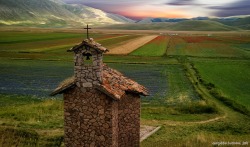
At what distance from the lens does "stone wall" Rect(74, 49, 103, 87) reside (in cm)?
1761

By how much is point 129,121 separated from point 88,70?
467 cm

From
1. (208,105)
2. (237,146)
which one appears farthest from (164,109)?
(237,146)

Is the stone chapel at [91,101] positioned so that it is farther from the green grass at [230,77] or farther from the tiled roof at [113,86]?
the green grass at [230,77]

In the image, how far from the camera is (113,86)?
730 inches

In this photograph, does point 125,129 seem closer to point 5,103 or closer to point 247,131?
point 247,131

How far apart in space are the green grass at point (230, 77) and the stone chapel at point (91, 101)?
20.2 m

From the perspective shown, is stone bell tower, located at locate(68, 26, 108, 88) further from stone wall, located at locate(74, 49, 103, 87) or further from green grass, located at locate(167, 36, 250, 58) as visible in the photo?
green grass, located at locate(167, 36, 250, 58)

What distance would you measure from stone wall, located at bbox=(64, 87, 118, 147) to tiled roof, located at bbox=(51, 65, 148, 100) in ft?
1.38

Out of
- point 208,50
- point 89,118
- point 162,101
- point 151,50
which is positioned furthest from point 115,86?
point 208,50

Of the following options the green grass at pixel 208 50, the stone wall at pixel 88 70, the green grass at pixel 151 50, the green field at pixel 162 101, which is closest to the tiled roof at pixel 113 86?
the stone wall at pixel 88 70

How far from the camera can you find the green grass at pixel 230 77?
39000 mm

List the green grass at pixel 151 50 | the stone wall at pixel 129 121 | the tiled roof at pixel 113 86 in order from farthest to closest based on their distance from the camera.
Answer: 1. the green grass at pixel 151 50
2. the stone wall at pixel 129 121
3. the tiled roof at pixel 113 86

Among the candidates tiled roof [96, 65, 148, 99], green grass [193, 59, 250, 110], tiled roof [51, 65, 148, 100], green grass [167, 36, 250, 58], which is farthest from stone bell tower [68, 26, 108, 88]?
green grass [167, 36, 250, 58]

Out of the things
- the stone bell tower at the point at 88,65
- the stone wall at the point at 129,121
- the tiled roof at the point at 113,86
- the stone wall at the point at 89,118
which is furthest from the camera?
the stone wall at the point at 129,121
